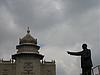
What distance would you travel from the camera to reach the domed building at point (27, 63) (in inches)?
2670

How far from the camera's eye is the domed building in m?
67.8

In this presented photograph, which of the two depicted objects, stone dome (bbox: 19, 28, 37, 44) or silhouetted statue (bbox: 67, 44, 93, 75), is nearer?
silhouetted statue (bbox: 67, 44, 93, 75)

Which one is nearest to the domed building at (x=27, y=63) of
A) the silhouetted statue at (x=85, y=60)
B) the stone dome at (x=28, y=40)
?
the stone dome at (x=28, y=40)

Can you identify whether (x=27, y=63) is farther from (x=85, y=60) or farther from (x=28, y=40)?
(x=85, y=60)

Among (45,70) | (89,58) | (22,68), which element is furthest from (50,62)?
(89,58)

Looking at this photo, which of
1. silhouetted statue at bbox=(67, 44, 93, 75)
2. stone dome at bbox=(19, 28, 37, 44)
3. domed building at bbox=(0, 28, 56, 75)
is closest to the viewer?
silhouetted statue at bbox=(67, 44, 93, 75)

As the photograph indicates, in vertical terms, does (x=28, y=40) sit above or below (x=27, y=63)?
above

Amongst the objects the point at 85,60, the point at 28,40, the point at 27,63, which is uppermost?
the point at 28,40

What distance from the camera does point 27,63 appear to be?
6775cm

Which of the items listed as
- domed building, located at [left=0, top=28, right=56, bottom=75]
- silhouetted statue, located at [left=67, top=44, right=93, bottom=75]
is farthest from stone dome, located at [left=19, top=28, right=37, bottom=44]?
silhouetted statue, located at [left=67, top=44, right=93, bottom=75]

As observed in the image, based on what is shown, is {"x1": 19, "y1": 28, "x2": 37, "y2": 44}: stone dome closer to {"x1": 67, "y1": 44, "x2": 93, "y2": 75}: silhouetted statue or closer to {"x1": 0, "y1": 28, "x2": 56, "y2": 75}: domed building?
{"x1": 0, "y1": 28, "x2": 56, "y2": 75}: domed building

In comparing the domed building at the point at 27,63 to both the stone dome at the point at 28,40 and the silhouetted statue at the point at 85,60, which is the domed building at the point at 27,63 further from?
the silhouetted statue at the point at 85,60

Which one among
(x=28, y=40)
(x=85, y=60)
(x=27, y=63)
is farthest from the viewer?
(x=28, y=40)

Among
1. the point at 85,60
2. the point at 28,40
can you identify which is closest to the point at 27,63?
the point at 28,40
